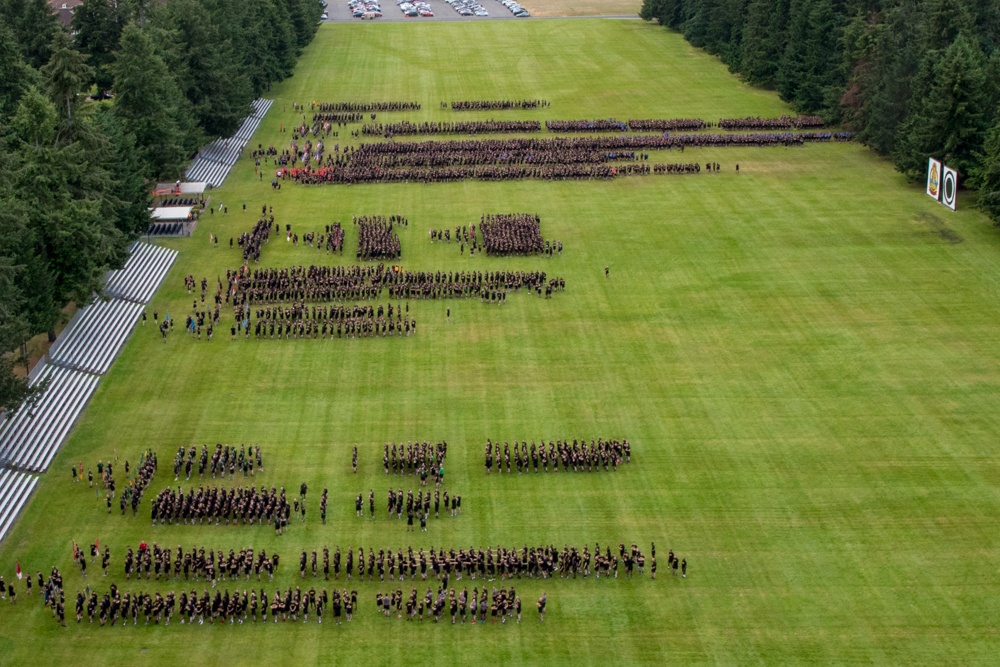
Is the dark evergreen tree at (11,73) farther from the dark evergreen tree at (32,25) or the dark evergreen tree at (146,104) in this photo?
the dark evergreen tree at (32,25)

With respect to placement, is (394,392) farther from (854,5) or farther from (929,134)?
(854,5)

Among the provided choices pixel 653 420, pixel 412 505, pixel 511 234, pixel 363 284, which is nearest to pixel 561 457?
pixel 653 420

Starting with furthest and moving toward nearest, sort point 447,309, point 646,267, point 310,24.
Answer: point 310,24, point 646,267, point 447,309

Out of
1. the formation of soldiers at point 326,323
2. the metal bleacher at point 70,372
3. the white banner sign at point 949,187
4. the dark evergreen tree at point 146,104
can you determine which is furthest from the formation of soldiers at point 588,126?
the formation of soldiers at point 326,323

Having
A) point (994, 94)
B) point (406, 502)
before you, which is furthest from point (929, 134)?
point (406, 502)

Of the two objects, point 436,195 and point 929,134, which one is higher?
point 929,134

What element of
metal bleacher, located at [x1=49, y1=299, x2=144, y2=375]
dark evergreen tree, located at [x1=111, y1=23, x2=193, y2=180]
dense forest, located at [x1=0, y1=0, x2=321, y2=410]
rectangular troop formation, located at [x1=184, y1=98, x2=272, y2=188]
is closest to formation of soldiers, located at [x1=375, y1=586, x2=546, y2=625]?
dense forest, located at [x1=0, y1=0, x2=321, y2=410]
